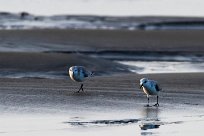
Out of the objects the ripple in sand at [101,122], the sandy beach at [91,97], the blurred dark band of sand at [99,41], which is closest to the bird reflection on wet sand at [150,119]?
the sandy beach at [91,97]

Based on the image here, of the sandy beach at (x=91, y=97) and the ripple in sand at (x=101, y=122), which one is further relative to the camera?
the ripple in sand at (x=101, y=122)

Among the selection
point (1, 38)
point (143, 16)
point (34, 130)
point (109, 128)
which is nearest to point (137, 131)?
point (109, 128)

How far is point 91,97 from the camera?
759 inches

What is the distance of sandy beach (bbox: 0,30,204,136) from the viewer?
49.3 feet

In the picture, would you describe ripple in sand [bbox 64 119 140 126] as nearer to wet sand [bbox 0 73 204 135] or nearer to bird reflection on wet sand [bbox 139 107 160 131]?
wet sand [bbox 0 73 204 135]

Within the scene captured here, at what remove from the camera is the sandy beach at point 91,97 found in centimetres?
1502

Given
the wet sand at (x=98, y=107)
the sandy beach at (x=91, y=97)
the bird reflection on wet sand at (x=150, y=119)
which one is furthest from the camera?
the bird reflection on wet sand at (x=150, y=119)

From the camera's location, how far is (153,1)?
6028 centimetres

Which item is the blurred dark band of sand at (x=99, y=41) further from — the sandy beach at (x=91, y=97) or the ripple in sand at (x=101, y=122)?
the ripple in sand at (x=101, y=122)

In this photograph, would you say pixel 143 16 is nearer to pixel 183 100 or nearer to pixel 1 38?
pixel 1 38

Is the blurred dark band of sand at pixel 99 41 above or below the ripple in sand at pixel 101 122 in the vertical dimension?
above

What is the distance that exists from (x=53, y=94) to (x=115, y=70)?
6666 mm

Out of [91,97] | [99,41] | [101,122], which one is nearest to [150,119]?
[101,122]

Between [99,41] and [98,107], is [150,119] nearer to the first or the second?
[98,107]
